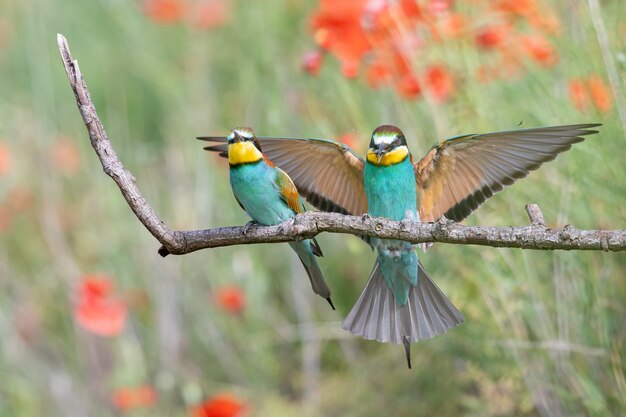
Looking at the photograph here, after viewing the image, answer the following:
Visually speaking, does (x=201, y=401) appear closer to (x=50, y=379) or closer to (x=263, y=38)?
(x=50, y=379)

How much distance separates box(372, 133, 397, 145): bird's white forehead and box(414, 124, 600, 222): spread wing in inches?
4.1

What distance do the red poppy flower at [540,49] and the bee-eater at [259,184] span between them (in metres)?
0.90

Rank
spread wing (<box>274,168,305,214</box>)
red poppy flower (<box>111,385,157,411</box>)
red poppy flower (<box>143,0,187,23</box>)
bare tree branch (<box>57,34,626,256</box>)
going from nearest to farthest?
1. bare tree branch (<box>57,34,626,256</box>)
2. spread wing (<box>274,168,305,214</box>)
3. red poppy flower (<box>111,385,157,411</box>)
4. red poppy flower (<box>143,0,187,23</box>)

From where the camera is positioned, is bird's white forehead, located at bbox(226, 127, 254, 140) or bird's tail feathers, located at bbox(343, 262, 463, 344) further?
bird's white forehead, located at bbox(226, 127, 254, 140)

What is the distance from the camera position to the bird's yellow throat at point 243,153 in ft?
8.15

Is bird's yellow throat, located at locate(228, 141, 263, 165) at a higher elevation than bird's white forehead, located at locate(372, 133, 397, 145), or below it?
higher

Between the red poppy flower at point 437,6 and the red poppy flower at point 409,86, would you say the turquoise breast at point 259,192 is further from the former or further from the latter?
the red poppy flower at point 437,6

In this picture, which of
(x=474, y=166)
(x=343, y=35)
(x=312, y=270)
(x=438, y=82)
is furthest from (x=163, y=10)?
(x=474, y=166)

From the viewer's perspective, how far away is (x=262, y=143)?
99.9 inches

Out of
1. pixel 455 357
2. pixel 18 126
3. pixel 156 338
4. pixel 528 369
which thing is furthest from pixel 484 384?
pixel 18 126

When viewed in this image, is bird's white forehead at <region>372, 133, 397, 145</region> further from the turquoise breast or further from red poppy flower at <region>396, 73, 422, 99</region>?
red poppy flower at <region>396, 73, 422, 99</region>

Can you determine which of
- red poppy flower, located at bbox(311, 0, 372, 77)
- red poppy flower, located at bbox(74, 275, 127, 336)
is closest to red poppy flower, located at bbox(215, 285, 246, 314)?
red poppy flower, located at bbox(74, 275, 127, 336)

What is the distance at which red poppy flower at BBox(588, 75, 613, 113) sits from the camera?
8.61 ft

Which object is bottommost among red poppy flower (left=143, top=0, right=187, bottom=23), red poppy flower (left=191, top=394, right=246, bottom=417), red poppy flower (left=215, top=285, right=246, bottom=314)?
red poppy flower (left=191, top=394, right=246, bottom=417)
